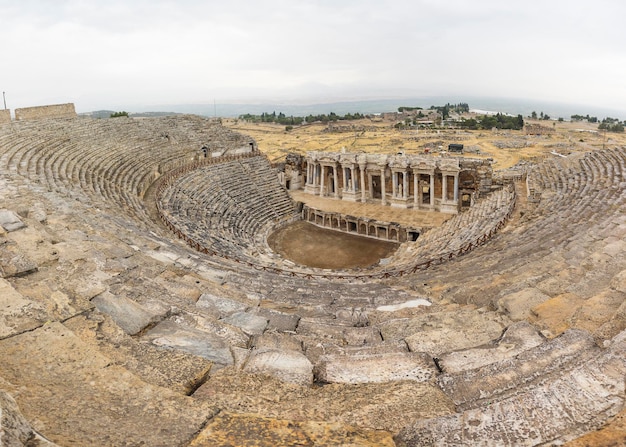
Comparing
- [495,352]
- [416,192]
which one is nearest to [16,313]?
[495,352]

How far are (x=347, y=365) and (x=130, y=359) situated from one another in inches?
89.8

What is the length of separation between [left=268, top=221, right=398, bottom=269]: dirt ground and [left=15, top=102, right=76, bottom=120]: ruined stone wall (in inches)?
758

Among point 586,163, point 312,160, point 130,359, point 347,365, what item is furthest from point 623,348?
point 312,160

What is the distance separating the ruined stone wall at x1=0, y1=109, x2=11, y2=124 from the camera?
1090 inches

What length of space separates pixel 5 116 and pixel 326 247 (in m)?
23.6

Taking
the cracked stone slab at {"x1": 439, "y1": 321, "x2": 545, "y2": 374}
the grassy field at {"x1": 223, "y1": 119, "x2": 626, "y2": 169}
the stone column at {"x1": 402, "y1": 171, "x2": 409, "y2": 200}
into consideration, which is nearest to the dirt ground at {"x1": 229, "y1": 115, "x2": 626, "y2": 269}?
the grassy field at {"x1": 223, "y1": 119, "x2": 626, "y2": 169}

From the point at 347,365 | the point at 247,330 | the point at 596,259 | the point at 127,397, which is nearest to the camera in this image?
the point at 127,397

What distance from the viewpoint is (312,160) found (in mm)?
36750

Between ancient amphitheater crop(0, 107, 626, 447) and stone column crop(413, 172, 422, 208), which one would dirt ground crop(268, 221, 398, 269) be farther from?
ancient amphitheater crop(0, 107, 626, 447)

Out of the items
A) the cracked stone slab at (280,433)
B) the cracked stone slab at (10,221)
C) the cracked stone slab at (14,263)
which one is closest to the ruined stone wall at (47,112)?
the cracked stone slab at (10,221)

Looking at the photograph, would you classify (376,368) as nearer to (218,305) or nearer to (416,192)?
(218,305)

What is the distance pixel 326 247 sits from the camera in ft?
91.2

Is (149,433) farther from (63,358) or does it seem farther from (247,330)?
(247,330)

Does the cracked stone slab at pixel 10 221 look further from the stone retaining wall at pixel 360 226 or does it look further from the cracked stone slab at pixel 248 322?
the stone retaining wall at pixel 360 226
